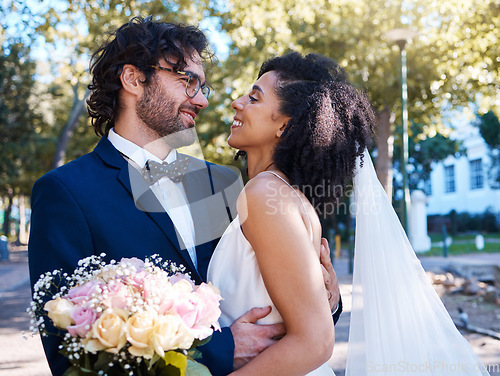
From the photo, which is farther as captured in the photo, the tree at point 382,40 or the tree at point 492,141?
the tree at point 492,141

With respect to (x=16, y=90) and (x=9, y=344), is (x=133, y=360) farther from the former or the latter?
(x=16, y=90)

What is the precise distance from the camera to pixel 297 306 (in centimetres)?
213

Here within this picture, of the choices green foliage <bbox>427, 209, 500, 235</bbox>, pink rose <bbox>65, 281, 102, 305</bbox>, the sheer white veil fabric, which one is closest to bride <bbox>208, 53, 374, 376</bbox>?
the sheer white veil fabric

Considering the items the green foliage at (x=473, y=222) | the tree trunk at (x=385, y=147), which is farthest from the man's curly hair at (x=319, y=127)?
the green foliage at (x=473, y=222)

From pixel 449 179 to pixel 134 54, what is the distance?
41826mm

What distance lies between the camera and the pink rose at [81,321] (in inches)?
66.7

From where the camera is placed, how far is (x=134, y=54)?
3168 mm

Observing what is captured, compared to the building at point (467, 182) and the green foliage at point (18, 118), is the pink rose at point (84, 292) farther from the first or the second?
the building at point (467, 182)

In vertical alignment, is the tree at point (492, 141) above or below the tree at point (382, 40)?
below

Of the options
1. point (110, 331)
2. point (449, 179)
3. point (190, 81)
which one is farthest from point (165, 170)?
point (449, 179)

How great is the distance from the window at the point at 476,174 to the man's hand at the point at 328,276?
3823 cm

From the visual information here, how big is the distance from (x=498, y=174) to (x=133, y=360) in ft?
118

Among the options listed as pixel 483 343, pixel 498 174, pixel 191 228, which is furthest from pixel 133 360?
pixel 498 174

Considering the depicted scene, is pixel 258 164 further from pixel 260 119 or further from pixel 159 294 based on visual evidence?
pixel 159 294
